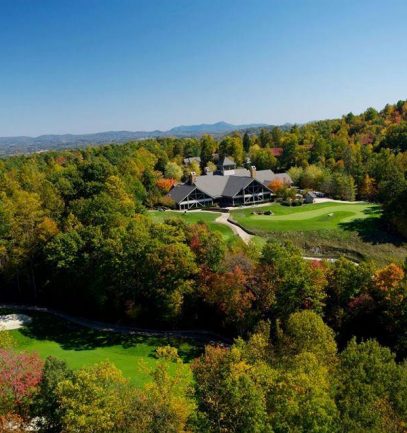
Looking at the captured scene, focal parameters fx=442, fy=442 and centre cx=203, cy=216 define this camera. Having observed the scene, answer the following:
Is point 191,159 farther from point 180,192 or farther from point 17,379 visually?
point 17,379

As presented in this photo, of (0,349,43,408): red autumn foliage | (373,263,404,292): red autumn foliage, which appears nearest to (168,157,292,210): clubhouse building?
(373,263,404,292): red autumn foliage

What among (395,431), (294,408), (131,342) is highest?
(294,408)

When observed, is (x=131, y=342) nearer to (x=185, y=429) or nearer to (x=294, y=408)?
(x=185, y=429)

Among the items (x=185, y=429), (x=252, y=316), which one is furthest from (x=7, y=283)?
(x=185, y=429)

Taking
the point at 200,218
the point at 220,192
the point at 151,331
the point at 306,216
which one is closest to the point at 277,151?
the point at 220,192

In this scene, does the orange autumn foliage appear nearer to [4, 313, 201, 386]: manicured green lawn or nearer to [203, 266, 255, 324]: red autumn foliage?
[4, 313, 201, 386]: manicured green lawn

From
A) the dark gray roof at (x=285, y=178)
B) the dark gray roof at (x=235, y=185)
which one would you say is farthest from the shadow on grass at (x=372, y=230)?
the dark gray roof at (x=285, y=178)
